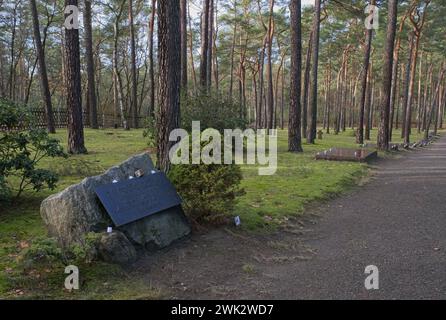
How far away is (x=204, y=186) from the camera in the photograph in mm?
5621

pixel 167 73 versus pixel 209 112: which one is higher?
pixel 167 73

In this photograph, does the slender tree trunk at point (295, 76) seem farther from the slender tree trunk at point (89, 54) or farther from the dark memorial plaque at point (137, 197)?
the slender tree trunk at point (89, 54)

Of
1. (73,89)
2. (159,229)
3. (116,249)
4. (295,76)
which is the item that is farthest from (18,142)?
(295,76)

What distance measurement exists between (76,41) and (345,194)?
8.47 m

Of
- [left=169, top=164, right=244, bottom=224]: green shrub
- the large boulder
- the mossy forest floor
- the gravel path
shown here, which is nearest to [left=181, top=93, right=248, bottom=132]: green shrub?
the mossy forest floor

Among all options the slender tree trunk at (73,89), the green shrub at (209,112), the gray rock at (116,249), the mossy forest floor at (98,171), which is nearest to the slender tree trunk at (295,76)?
the mossy forest floor at (98,171)

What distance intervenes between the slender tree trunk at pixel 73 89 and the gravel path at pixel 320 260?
769 cm

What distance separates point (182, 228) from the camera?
5.41 meters

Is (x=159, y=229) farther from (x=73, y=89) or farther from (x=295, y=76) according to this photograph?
(x=295, y=76)

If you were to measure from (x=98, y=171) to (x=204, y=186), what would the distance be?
13.8 ft

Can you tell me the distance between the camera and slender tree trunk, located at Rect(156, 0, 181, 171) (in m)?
6.14
